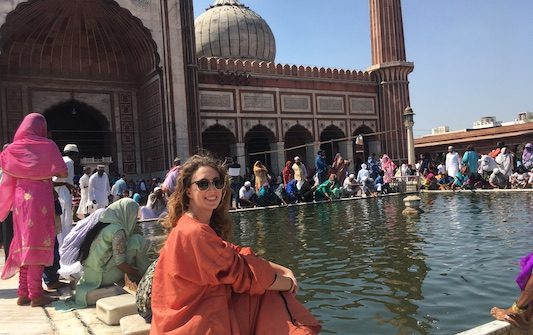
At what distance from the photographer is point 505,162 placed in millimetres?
12148

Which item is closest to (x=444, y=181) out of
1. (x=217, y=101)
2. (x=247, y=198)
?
(x=247, y=198)

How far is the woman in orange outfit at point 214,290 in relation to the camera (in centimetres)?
177

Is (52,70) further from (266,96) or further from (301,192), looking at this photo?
(301,192)

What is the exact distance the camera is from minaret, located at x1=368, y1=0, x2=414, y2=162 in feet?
67.8

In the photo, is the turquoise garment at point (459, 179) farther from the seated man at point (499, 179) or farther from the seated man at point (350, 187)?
the seated man at point (350, 187)

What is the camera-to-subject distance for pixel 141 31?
15570 millimetres

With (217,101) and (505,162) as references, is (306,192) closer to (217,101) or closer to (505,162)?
(505,162)

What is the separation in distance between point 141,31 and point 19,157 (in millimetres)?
13198

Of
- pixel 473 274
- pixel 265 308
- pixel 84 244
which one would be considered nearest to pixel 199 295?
pixel 265 308

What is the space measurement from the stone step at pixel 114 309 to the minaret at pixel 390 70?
61.7ft

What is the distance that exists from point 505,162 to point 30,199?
11759mm

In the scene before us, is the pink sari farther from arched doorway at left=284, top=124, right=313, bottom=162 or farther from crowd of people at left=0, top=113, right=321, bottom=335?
arched doorway at left=284, top=124, right=313, bottom=162

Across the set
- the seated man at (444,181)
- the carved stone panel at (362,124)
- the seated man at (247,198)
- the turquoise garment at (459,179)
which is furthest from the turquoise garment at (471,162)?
the carved stone panel at (362,124)

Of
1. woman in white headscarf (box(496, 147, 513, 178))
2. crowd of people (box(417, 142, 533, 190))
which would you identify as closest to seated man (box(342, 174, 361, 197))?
crowd of people (box(417, 142, 533, 190))
